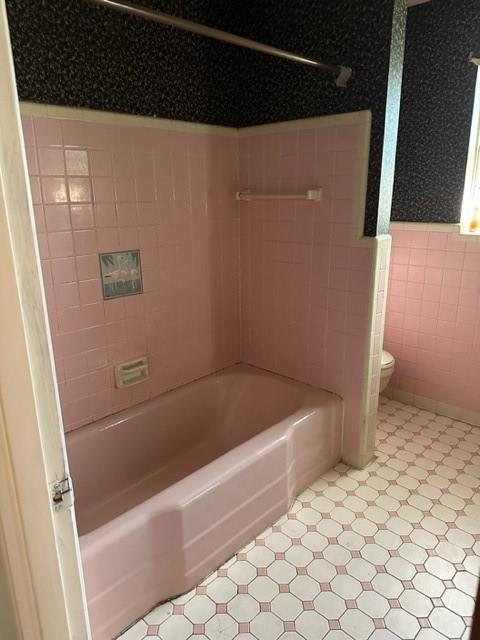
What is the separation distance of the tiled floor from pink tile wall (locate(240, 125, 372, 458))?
1.17ft

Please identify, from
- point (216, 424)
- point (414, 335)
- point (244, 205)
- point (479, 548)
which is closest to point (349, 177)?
point (244, 205)

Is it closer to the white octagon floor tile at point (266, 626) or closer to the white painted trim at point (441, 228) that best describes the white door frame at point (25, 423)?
the white octagon floor tile at point (266, 626)

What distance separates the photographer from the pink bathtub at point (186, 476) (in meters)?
1.42

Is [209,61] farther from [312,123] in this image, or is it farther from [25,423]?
[25,423]

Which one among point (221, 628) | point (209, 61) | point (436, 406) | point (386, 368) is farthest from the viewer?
point (436, 406)

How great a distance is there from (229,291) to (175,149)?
840 mm

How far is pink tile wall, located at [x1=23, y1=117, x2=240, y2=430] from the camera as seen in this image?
173 cm

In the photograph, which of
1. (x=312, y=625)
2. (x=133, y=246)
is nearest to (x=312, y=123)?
(x=133, y=246)

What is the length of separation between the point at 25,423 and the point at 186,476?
1410 mm

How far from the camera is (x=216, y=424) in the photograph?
246 cm

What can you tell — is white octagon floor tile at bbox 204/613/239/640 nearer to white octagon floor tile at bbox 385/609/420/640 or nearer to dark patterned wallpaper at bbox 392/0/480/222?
white octagon floor tile at bbox 385/609/420/640

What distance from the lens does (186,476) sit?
1991 mm

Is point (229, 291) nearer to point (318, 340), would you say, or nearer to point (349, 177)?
point (318, 340)

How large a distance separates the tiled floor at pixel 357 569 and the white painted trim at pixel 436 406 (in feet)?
1.34
